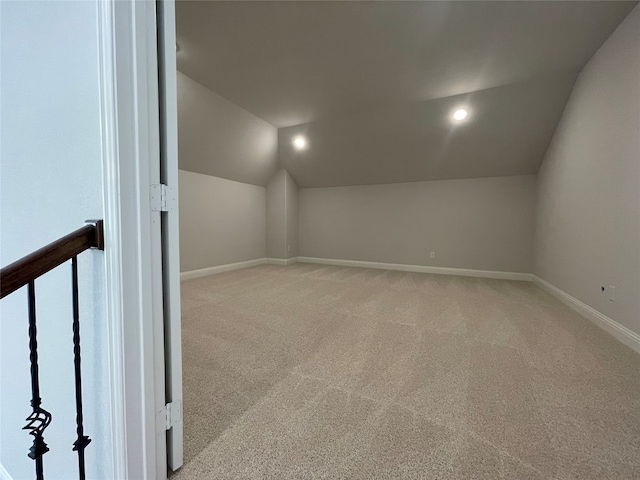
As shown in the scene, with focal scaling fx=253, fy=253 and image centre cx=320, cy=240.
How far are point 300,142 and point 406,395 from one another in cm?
460

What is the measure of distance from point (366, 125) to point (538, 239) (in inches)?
131

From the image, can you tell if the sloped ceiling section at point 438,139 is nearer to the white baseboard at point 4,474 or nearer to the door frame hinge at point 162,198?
the door frame hinge at point 162,198

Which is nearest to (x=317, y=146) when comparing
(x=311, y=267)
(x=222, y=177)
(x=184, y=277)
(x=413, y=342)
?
(x=222, y=177)

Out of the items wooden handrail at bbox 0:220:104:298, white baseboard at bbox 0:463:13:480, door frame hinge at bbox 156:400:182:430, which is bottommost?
white baseboard at bbox 0:463:13:480

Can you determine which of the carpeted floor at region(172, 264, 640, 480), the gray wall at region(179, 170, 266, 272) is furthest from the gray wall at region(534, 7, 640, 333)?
the gray wall at region(179, 170, 266, 272)

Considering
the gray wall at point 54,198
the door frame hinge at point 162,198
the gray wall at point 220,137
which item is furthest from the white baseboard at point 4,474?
the gray wall at point 220,137

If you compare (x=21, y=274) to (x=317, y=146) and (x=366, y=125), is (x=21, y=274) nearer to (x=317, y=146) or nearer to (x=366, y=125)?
(x=366, y=125)

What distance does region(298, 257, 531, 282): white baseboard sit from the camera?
14.7ft

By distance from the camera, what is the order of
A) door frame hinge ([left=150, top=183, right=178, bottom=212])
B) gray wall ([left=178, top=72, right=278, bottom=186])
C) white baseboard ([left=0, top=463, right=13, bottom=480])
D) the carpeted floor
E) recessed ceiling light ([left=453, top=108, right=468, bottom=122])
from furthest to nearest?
recessed ceiling light ([left=453, top=108, right=468, bottom=122]) → gray wall ([left=178, top=72, right=278, bottom=186]) → white baseboard ([left=0, top=463, right=13, bottom=480]) → the carpeted floor → door frame hinge ([left=150, top=183, right=178, bottom=212])

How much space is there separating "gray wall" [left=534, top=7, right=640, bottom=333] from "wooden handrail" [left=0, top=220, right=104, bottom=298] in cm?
335

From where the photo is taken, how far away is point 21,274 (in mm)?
627

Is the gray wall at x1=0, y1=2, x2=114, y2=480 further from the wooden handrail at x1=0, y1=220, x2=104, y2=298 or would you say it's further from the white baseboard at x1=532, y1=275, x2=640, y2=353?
the white baseboard at x1=532, y1=275, x2=640, y2=353

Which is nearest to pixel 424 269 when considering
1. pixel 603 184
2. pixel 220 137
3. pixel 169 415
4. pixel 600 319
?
pixel 600 319

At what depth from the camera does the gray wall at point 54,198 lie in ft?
2.61
